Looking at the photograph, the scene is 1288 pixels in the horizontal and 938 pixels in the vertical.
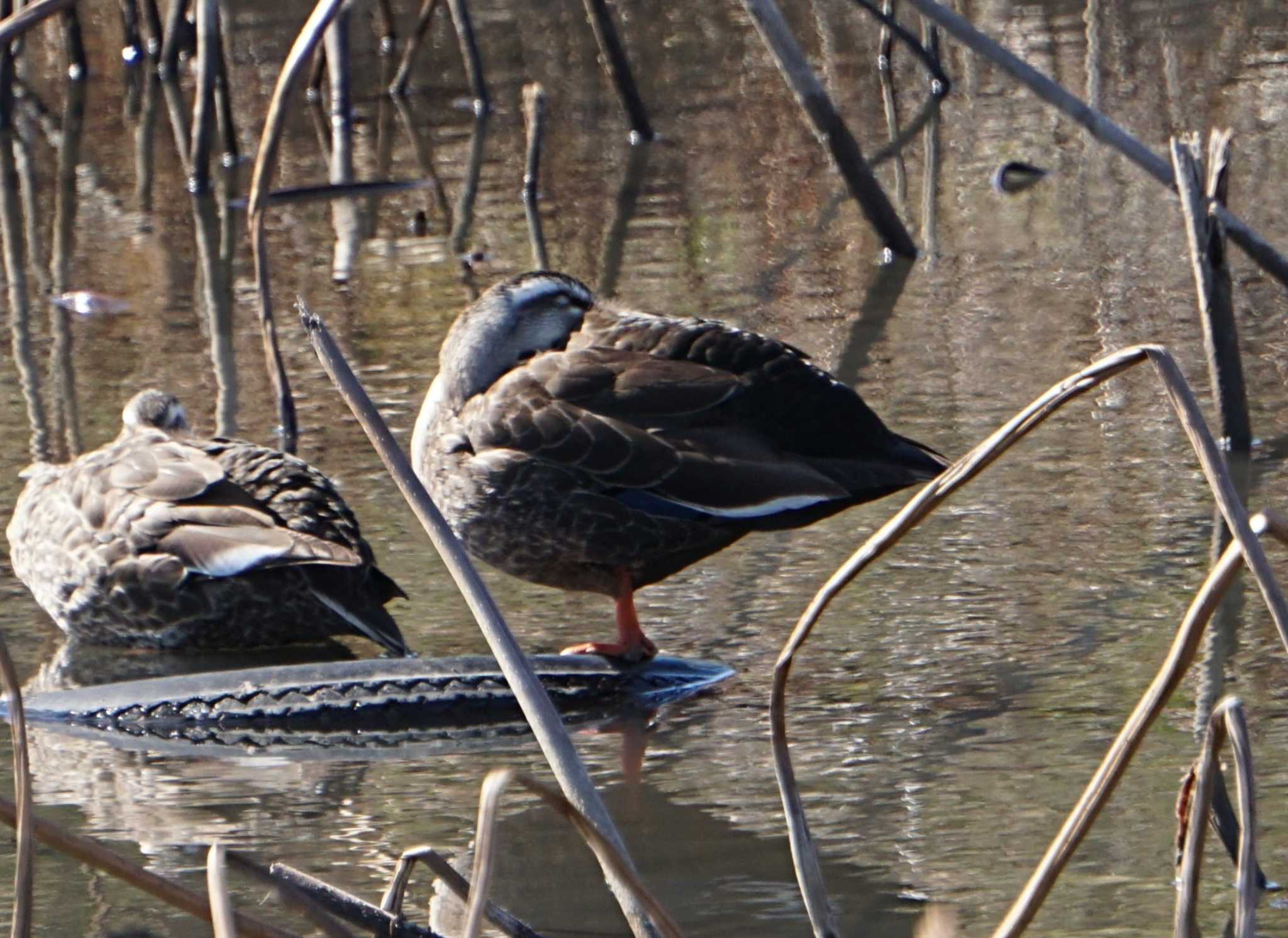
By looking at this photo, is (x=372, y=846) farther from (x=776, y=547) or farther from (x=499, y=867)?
(x=776, y=547)

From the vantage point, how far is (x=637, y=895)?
2.66m

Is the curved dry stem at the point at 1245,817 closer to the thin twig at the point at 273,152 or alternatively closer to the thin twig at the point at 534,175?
the thin twig at the point at 273,152

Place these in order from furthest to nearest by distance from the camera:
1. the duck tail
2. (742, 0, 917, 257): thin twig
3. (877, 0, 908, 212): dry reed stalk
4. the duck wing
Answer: (877, 0, 908, 212): dry reed stalk, (742, 0, 917, 257): thin twig, the duck tail, the duck wing

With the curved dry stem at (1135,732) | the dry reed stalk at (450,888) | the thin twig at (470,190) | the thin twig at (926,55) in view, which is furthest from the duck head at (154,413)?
the thin twig at (926,55)

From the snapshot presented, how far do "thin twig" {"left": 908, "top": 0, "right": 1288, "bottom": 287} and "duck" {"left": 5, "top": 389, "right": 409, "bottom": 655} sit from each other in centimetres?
195

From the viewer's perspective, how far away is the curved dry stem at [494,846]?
7.94 ft

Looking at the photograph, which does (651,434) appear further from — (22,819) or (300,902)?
(22,819)

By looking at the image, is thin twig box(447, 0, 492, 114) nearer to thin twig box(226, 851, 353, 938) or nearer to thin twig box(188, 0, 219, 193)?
thin twig box(188, 0, 219, 193)

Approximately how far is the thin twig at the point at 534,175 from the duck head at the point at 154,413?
9.69 feet

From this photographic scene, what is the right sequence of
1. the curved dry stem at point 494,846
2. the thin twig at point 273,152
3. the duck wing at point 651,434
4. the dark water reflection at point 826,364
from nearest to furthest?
the curved dry stem at point 494,846 < the dark water reflection at point 826,364 < the thin twig at point 273,152 < the duck wing at point 651,434

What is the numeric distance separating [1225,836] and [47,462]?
14.2ft

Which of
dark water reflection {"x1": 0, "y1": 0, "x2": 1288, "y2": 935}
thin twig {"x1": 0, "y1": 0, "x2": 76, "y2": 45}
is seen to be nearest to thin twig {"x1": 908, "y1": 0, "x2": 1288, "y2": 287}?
dark water reflection {"x1": 0, "y1": 0, "x2": 1288, "y2": 935}

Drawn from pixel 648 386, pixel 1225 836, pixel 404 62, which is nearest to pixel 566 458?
pixel 648 386

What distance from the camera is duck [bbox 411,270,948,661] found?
16.2ft
